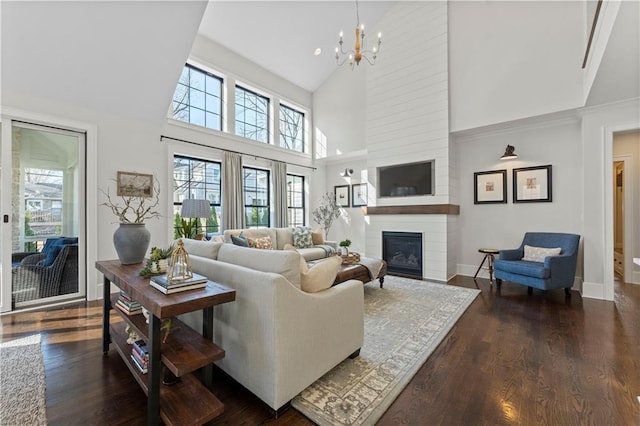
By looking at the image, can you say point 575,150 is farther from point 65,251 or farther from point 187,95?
point 65,251

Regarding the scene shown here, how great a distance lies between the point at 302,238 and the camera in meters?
5.26

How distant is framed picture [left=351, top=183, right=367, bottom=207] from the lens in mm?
6598

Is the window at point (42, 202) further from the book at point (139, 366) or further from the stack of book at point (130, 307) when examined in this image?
the book at point (139, 366)

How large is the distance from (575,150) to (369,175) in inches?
129

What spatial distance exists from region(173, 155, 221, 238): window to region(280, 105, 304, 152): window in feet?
6.43

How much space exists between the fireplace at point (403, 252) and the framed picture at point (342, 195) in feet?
5.46

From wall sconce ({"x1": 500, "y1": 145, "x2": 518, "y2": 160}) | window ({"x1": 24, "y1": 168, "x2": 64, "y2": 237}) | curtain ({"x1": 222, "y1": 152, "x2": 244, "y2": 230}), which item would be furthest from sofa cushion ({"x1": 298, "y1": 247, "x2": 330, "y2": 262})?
wall sconce ({"x1": 500, "y1": 145, "x2": 518, "y2": 160})

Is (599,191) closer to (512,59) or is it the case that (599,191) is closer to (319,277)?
(512,59)

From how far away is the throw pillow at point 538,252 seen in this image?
12.7ft

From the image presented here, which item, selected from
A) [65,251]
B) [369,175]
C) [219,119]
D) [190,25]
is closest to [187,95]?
[219,119]

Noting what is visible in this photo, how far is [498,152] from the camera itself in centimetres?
474

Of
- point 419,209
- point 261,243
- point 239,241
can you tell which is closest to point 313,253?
point 261,243

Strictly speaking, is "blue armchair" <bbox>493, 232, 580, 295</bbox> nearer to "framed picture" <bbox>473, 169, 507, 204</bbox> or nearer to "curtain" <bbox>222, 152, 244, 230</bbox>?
"framed picture" <bbox>473, 169, 507, 204</bbox>

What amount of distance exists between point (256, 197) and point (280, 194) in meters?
0.53
